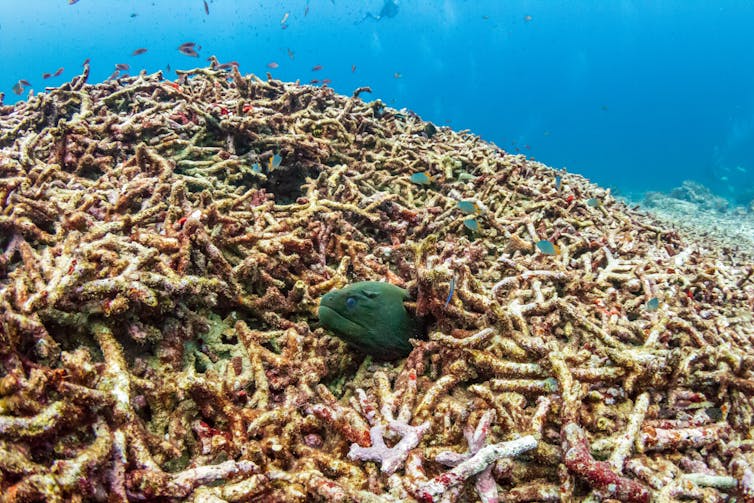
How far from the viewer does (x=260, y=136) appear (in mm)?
7000

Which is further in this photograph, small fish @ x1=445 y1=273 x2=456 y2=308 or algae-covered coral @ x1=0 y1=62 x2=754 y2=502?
small fish @ x1=445 y1=273 x2=456 y2=308

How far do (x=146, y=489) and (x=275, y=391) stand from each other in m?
1.35

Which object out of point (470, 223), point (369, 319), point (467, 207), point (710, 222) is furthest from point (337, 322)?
point (710, 222)

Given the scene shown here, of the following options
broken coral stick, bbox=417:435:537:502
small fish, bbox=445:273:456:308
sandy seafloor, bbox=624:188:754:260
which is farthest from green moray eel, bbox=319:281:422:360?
sandy seafloor, bbox=624:188:754:260

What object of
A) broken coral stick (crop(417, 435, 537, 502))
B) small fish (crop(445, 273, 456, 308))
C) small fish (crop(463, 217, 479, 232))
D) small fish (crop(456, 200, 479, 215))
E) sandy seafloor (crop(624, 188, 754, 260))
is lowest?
broken coral stick (crop(417, 435, 537, 502))

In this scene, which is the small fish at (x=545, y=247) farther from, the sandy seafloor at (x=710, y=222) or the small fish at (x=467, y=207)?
Result: the sandy seafloor at (x=710, y=222)

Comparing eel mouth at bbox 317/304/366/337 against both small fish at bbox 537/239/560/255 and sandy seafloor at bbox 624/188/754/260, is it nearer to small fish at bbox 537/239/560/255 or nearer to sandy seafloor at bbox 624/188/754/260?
small fish at bbox 537/239/560/255

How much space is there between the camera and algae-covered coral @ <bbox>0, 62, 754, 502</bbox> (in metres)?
2.20

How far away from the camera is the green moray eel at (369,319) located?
3.62 meters

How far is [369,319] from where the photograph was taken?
3645mm

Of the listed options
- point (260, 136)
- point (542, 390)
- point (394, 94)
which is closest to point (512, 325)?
point (542, 390)

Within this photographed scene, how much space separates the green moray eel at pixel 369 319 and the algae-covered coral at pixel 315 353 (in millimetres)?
178

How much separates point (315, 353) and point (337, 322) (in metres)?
0.38

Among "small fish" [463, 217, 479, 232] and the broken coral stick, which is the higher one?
"small fish" [463, 217, 479, 232]
